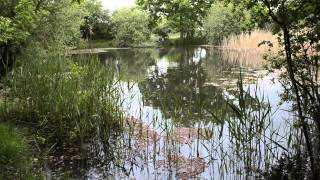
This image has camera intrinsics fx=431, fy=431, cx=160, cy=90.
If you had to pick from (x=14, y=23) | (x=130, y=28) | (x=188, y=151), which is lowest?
(x=188, y=151)

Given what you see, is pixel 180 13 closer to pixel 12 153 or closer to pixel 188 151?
pixel 188 151

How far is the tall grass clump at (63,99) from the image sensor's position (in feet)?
22.7

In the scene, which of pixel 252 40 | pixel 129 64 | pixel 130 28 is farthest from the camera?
pixel 130 28

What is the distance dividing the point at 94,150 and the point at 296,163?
291 cm

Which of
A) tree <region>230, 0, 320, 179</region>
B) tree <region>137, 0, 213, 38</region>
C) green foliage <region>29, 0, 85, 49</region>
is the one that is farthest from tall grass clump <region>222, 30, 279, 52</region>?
tree <region>230, 0, 320, 179</region>

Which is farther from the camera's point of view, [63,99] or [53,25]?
[53,25]

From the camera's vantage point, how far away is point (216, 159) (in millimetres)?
6000

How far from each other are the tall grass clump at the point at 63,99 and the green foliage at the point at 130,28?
112 feet

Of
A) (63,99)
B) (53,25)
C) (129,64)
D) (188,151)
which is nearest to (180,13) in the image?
(129,64)

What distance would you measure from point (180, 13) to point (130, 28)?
9.13 metres

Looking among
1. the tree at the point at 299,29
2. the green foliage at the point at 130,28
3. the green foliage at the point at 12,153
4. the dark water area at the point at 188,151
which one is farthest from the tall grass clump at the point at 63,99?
the green foliage at the point at 130,28

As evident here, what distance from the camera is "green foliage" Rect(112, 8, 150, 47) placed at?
4212 centimetres

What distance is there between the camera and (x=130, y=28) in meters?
41.6

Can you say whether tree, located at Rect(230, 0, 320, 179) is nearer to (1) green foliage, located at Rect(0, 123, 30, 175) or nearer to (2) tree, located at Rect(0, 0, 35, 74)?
(1) green foliage, located at Rect(0, 123, 30, 175)
